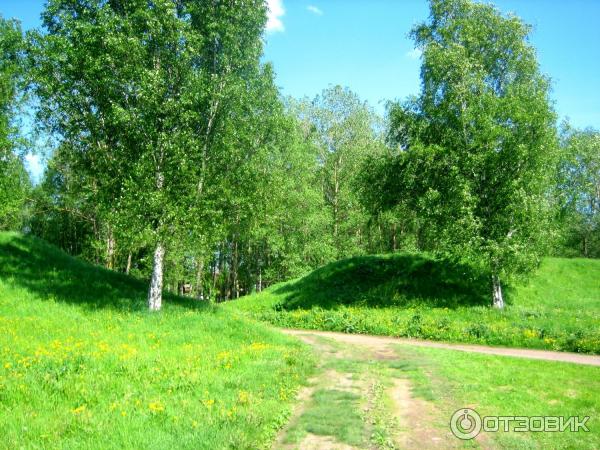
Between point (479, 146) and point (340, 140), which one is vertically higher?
point (340, 140)

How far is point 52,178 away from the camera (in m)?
52.7

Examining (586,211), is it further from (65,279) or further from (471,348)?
(65,279)

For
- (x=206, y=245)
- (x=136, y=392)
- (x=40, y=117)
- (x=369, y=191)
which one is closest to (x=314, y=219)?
(x=369, y=191)

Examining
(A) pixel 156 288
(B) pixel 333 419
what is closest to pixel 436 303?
(A) pixel 156 288

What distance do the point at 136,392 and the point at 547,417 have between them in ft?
31.9

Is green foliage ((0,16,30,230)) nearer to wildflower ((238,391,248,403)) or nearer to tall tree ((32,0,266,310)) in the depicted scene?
tall tree ((32,0,266,310))

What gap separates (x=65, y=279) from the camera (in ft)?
74.7

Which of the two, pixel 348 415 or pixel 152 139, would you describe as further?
pixel 152 139

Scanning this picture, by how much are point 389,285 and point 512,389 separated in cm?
1923

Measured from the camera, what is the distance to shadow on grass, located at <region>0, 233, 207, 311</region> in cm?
2086

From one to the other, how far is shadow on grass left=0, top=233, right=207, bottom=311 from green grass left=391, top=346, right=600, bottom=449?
12.4 m

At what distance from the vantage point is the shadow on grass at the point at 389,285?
28.8 meters

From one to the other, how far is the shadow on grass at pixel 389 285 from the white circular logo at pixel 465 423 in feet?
57.6

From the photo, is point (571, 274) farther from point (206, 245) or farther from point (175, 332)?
point (175, 332)
